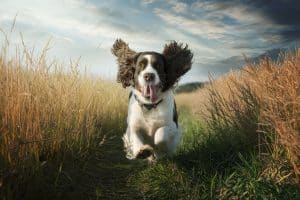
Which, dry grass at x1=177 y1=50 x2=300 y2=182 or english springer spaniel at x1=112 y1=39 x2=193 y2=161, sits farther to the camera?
english springer spaniel at x1=112 y1=39 x2=193 y2=161

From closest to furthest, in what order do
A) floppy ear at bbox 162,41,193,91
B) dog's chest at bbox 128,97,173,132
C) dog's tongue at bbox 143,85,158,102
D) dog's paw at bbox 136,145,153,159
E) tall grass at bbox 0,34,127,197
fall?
1. tall grass at bbox 0,34,127,197
2. dog's paw at bbox 136,145,153,159
3. dog's tongue at bbox 143,85,158,102
4. dog's chest at bbox 128,97,173,132
5. floppy ear at bbox 162,41,193,91

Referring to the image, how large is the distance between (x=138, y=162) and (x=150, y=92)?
115cm

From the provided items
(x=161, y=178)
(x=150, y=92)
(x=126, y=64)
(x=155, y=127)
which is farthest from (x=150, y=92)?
(x=161, y=178)

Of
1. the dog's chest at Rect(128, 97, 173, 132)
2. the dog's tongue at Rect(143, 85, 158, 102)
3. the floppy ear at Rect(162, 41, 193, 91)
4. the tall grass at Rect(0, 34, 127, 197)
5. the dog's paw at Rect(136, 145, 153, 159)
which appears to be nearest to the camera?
the tall grass at Rect(0, 34, 127, 197)

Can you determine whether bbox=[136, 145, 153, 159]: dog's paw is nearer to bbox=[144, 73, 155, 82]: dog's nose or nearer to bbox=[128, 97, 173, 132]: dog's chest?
bbox=[128, 97, 173, 132]: dog's chest

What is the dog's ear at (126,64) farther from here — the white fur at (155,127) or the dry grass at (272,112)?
the dry grass at (272,112)

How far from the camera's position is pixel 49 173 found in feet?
18.4

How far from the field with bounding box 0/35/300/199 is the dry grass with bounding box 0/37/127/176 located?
1 cm

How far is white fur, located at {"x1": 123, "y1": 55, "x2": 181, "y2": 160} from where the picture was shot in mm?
7188

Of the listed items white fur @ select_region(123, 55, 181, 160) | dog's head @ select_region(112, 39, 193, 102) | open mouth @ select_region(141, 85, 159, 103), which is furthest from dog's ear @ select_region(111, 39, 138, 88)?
open mouth @ select_region(141, 85, 159, 103)

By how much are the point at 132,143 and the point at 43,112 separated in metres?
1.83

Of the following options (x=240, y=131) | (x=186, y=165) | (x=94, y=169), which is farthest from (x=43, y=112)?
(x=240, y=131)

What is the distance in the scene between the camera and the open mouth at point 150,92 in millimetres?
7145

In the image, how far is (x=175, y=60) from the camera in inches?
318
